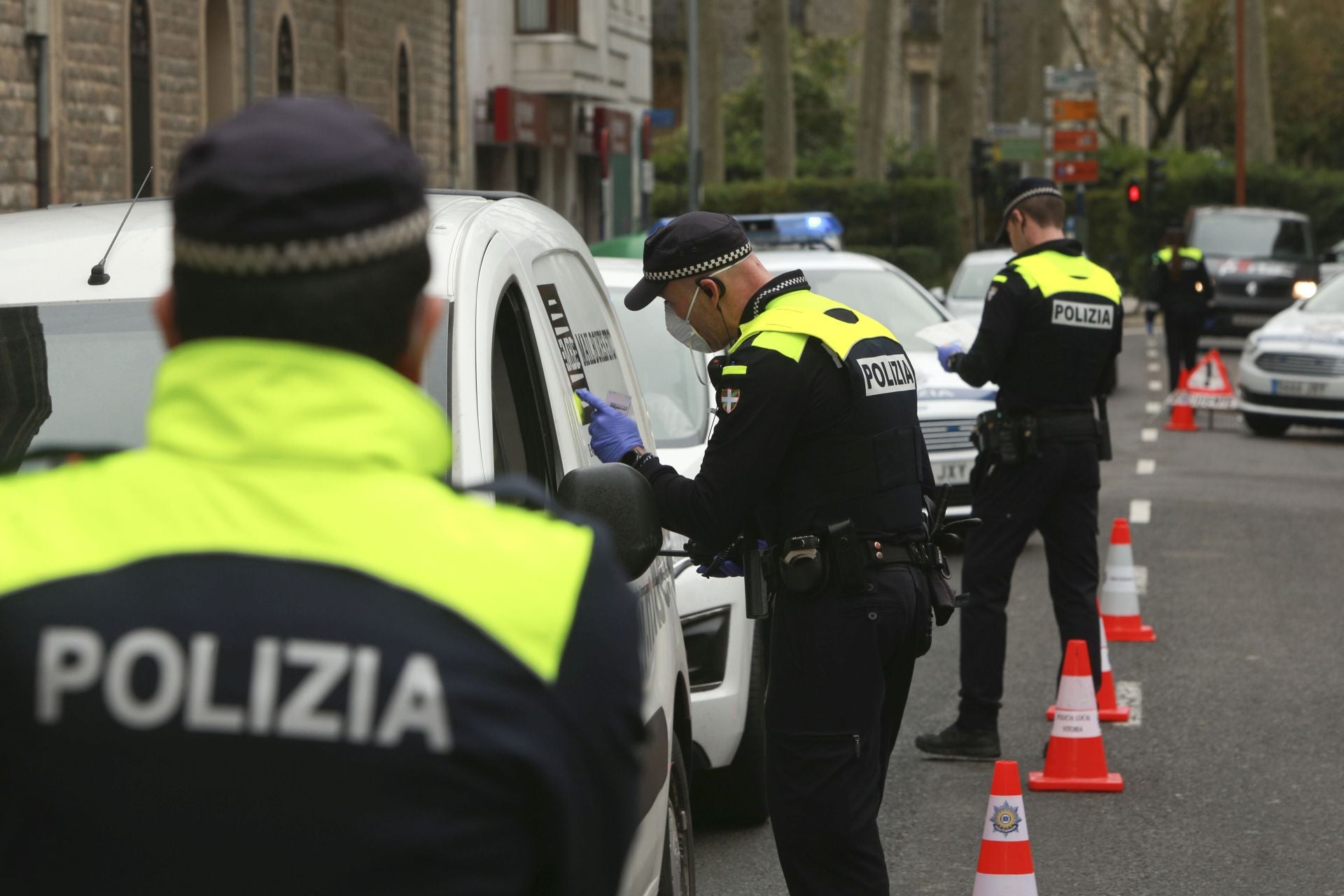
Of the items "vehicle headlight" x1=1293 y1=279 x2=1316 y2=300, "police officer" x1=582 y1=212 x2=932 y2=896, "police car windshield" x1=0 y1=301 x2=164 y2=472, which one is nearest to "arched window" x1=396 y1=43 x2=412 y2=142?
"vehicle headlight" x1=1293 y1=279 x2=1316 y2=300

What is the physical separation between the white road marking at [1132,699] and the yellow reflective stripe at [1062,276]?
5.65 ft

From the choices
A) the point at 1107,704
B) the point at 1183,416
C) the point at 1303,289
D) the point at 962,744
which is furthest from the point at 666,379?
the point at 1303,289

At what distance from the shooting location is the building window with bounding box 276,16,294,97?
2317 centimetres

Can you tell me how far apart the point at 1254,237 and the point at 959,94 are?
8826 millimetres

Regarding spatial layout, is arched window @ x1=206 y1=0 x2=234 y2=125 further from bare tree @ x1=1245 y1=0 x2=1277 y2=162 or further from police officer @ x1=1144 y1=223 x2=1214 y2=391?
bare tree @ x1=1245 y1=0 x2=1277 y2=162

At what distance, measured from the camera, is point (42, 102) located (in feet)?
55.1

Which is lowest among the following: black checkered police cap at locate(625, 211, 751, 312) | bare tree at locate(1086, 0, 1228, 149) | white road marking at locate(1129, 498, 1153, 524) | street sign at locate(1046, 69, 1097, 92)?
white road marking at locate(1129, 498, 1153, 524)

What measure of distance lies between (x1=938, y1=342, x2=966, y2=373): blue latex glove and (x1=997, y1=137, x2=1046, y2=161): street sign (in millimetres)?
32310

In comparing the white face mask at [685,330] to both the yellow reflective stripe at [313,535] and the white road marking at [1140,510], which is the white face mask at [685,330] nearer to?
the yellow reflective stripe at [313,535]

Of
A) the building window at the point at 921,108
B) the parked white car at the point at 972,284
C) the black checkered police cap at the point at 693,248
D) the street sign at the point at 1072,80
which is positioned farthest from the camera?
the building window at the point at 921,108

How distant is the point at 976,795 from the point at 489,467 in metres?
3.96

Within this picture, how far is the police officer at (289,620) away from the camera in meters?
1.56

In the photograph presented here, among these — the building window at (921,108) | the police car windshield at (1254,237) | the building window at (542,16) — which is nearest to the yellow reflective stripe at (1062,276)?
the police car windshield at (1254,237)

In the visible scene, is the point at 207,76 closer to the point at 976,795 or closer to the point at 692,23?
the point at 692,23
